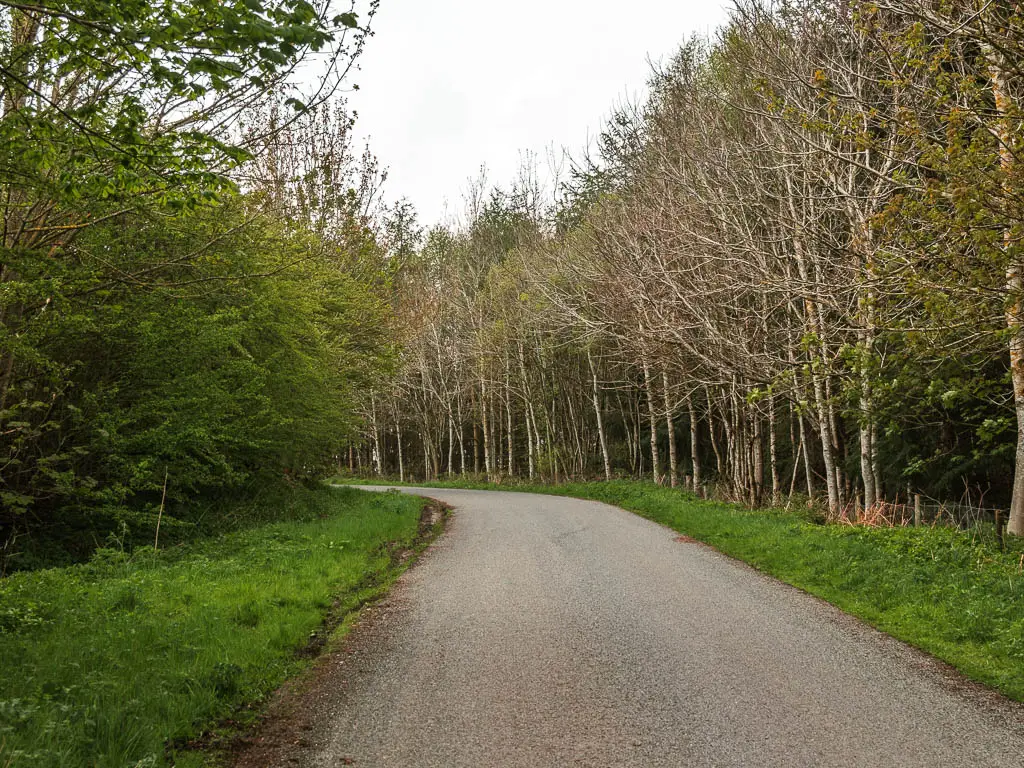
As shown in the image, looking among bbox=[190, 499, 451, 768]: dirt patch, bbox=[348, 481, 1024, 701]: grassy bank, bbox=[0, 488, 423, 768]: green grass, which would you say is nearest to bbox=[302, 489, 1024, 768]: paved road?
bbox=[190, 499, 451, 768]: dirt patch

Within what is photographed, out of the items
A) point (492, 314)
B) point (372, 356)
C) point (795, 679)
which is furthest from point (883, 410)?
point (492, 314)

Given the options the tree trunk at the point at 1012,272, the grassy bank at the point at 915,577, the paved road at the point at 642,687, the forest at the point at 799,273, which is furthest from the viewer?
the forest at the point at 799,273

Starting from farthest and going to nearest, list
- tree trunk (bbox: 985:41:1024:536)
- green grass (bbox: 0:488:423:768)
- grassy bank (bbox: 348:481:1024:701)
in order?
tree trunk (bbox: 985:41:1024:536) → grassy bank (bbox: 348:481:1024:701) → green grass (bbox: 0:488:423:768)

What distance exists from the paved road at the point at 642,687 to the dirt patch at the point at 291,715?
14 centimetres

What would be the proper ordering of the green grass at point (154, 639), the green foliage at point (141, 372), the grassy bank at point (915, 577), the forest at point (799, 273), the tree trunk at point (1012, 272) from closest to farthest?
the green grass at point (154, 639) → the grassy bank at point (915, 577) → the tree trunk at point (1012, 272) → the forest at point (799, 273) → the green foliage at point (141, 372)

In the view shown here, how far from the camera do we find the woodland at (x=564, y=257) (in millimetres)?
6059

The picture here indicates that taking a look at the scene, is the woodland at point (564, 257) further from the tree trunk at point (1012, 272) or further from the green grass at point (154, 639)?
the green grass at point (154, 639)

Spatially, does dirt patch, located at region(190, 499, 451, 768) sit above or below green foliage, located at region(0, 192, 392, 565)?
below

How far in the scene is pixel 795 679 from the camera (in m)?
5.21

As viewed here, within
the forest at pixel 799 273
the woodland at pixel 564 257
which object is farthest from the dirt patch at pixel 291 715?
the forest at pixel 799 273

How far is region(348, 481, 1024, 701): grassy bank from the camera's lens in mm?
5996

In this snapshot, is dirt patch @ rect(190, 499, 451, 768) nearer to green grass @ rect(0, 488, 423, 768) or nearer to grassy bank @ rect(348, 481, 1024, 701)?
green grass @ rect(0, 488, 423, 768)

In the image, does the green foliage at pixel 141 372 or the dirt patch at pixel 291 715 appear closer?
the dirt patch at pixel 291 715

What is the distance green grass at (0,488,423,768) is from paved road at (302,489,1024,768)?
76cm
